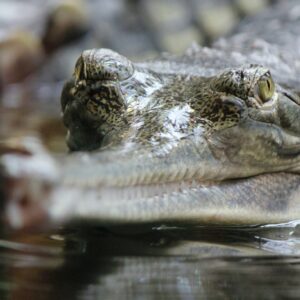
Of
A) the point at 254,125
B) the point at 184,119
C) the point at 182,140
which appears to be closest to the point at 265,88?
the point at 254,125

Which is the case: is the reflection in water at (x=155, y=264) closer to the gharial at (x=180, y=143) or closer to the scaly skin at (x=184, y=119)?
the gharial at (x=180, y=143)

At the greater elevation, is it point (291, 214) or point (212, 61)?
point (212, 61)

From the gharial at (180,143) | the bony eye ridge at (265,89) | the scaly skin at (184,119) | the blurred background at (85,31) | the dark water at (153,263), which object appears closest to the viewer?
the dark water at (153,263)

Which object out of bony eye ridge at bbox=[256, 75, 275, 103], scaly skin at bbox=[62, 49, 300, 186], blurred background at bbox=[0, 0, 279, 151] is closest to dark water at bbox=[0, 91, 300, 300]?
scaly skin at bbox=[62, 49, 300, 186]

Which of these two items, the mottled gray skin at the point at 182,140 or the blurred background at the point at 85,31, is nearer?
the mottled gray skin at the point at 182,140

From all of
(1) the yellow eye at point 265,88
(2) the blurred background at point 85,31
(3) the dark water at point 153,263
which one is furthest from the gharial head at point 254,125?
(2) the blurred background at point 85,31

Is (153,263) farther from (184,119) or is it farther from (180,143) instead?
(184,119)

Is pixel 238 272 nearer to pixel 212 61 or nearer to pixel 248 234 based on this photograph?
pixel 248 234

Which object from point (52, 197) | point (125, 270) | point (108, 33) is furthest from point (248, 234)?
point (108, 33)

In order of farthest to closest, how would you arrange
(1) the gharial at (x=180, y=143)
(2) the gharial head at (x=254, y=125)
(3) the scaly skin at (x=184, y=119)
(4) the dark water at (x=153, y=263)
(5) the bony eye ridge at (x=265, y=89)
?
(5) the bony eye ridge at (x=265, y=89) < (2) the gharial head at (x=254, y=125) < (3) the scaly skin at (x=184, y=119) < (1) the gharial at (x=180, y=143) < (4) the dark water at (x=153, y=263)
